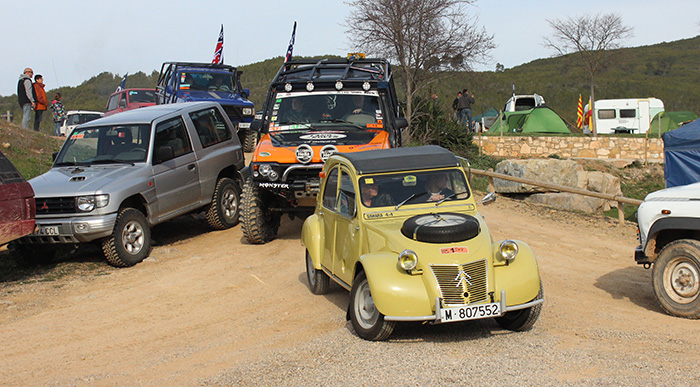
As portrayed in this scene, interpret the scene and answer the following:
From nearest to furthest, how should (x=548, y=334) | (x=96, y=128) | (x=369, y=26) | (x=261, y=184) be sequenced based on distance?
(x=548, y=334) < (x=261, y=184) < (x=96, y=128) < (x=369, y=26)

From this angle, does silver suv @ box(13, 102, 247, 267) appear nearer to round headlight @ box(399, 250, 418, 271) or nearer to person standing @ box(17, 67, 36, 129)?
round headlight @ box(399, 250, 418, 271)

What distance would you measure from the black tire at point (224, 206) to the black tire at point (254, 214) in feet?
4.85

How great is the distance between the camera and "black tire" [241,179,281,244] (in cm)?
1092

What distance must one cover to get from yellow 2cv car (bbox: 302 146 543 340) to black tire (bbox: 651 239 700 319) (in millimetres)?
1974

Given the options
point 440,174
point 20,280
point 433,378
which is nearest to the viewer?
point 433,378

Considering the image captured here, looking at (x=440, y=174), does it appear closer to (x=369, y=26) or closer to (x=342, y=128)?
(x=342, y=128)

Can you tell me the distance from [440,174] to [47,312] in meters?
4.88

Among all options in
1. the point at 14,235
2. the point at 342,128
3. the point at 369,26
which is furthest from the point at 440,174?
the point at 369,26

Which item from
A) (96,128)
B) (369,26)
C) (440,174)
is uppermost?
(369,26)

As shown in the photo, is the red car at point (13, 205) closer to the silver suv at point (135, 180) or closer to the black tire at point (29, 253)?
the silver suv at point (135, 180)

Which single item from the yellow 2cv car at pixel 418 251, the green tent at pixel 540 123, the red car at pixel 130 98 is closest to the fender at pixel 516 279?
the yellow 2cv car at pixel 418 251

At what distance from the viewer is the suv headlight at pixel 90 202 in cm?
981

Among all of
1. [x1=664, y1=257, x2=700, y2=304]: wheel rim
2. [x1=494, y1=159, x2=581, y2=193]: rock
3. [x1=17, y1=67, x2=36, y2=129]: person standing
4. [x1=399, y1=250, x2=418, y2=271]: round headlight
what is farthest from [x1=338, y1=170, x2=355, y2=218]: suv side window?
[x1=17, y1=67, x2=36, y2=129]: person standing

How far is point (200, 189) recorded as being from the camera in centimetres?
1196
